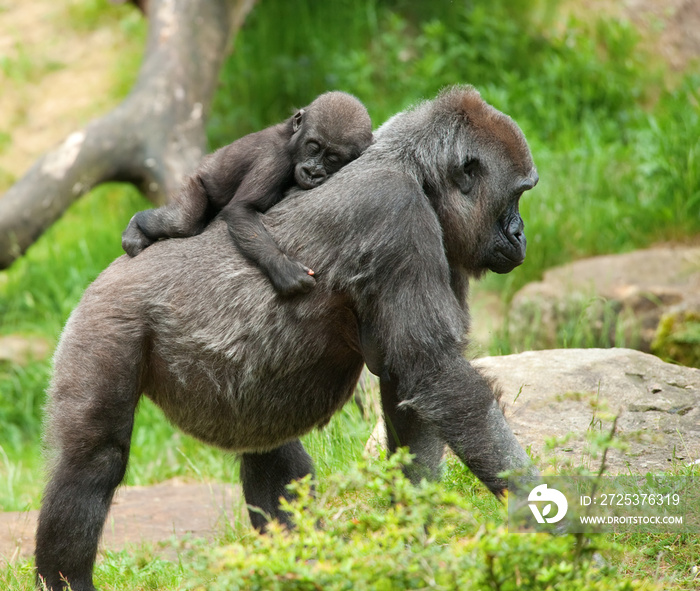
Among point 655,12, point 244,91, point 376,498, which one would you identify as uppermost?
point 655,12

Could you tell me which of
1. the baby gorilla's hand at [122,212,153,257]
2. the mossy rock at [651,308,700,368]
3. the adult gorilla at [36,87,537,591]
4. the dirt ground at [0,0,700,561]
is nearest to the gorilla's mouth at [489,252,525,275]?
the adult gorilla at [36,87,537,591]

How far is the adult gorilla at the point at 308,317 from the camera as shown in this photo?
3047 mm

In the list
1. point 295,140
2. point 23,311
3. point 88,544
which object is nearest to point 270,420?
point 88,544

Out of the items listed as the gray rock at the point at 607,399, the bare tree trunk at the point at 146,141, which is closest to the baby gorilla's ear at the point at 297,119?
the gray rock at the point at 607,399

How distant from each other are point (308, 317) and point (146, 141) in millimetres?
3587

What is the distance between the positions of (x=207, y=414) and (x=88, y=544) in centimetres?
65

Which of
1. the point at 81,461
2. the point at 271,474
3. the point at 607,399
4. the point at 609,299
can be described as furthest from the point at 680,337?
the point at 81,461

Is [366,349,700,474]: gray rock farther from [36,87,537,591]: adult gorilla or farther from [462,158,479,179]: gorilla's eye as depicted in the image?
[462,158,479,179]: gorilla's eye

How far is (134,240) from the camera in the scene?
3.52 meters

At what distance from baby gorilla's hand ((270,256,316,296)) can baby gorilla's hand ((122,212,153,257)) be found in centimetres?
66

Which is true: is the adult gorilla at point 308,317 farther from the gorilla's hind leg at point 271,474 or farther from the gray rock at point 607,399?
the gray rock at point 607,399

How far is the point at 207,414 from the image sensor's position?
344cm

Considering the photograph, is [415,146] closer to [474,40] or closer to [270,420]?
[270,420]

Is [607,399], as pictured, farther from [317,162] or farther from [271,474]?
[317,162]
